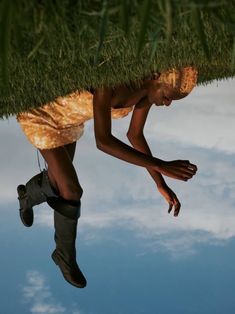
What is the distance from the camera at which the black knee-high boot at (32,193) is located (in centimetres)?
334

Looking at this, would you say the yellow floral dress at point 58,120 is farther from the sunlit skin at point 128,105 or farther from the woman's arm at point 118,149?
the woman's arm at point 118,149

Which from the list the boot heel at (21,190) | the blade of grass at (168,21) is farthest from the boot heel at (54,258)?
the blade of grass at (168,21)

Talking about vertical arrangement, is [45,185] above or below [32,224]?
above

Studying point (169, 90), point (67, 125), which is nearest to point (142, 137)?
point (67, 125)

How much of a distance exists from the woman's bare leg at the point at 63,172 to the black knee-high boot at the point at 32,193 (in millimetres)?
111

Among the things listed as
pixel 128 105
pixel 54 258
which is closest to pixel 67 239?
pixel 54 258

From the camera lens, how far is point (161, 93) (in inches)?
108

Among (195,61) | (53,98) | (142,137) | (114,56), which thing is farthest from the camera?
Answer: (142,137)

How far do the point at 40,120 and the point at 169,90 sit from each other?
0.72 meters

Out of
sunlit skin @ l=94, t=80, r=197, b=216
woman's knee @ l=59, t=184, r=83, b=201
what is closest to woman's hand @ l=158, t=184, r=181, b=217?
woman's knee @ l=59, t=184, r=83, b=201

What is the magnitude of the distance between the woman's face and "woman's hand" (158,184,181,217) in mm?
700

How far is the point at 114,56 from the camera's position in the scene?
242cm

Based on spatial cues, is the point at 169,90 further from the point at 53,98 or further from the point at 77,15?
the point at 77,15

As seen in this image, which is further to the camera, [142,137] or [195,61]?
[142,137]
